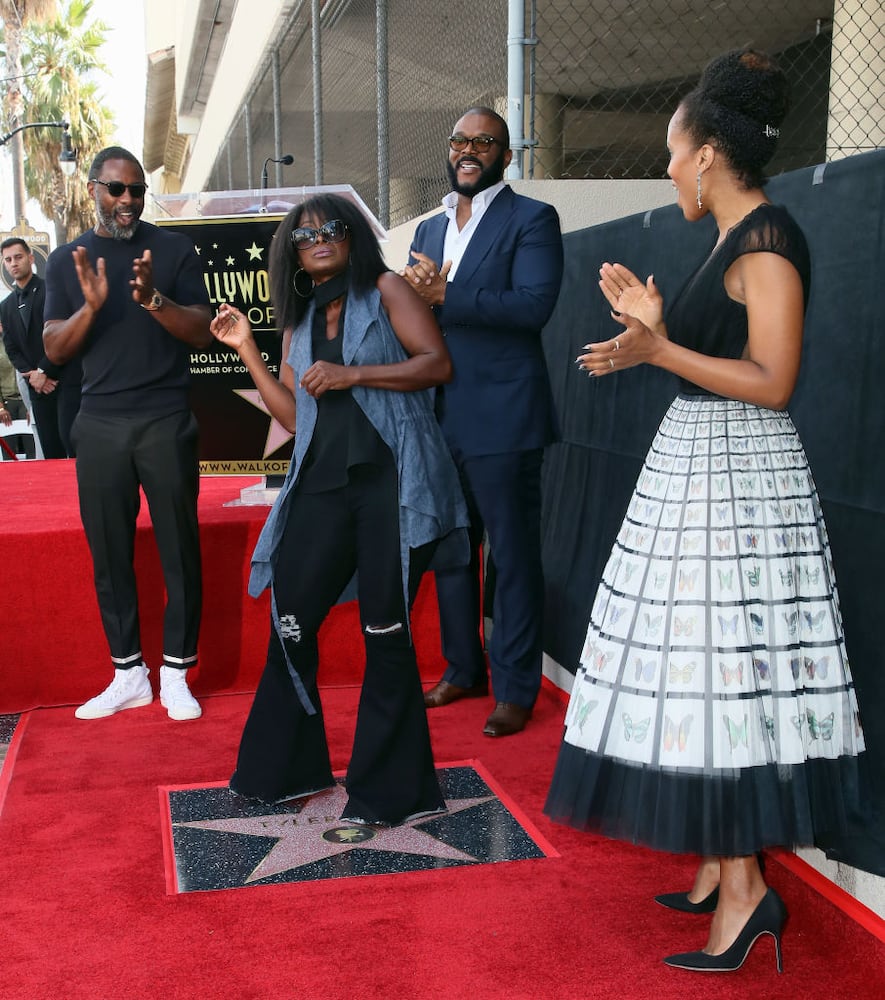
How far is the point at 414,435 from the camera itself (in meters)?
3.36

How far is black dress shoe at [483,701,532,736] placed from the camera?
4.30m

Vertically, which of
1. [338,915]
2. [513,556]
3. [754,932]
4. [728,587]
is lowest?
[338,915]

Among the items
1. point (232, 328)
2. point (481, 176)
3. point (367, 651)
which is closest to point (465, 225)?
point (481, 176)

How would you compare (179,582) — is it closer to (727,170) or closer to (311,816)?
(311,816)

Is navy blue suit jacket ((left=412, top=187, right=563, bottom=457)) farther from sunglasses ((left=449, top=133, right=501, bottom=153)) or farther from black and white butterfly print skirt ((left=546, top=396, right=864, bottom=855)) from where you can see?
black and white butterfly print skirt ((left=546, top=396, right=864, bottom=855))

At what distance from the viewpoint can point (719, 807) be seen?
7.90 feet

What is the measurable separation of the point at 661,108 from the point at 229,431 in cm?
1018

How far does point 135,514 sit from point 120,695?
72 centimetres

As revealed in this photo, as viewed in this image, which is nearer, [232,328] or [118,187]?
[232,328]

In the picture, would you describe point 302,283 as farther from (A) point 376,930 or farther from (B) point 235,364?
(B) point 235,364

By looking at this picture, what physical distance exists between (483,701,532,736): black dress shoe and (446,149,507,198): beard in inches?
73.8

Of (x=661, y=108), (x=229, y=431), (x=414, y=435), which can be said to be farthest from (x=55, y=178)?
(x=414, y=435)

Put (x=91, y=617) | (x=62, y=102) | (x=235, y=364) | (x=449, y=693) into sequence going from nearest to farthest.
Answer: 1. (x=449, y=693)
2. (x=91, y=617)
3. (x=235, y=364)
4. (x=62, y=102)

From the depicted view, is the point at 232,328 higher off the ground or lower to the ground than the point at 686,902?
higher
